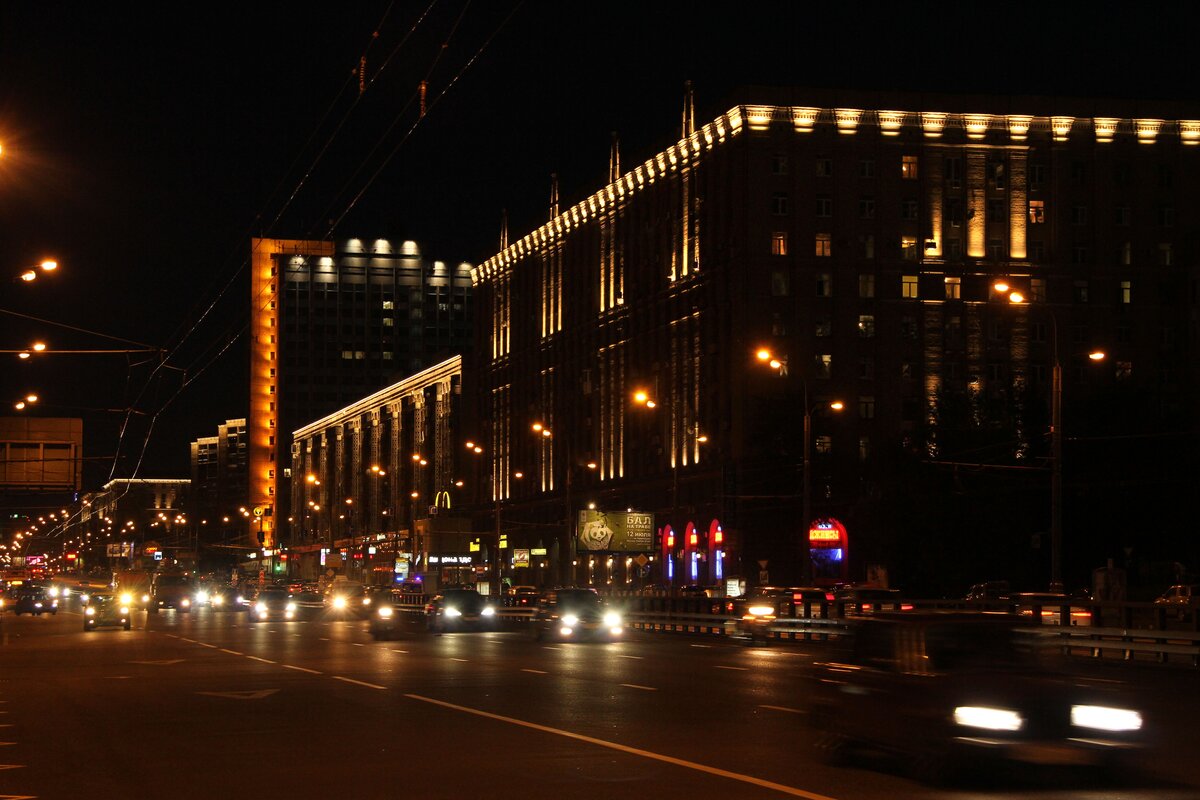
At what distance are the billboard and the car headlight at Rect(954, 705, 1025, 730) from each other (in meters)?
58.9

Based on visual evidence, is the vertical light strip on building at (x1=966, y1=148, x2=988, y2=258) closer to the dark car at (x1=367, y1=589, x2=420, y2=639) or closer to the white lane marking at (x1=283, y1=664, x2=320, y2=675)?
the dark car at (x1=367, y1=589, x2=420, y2=639)

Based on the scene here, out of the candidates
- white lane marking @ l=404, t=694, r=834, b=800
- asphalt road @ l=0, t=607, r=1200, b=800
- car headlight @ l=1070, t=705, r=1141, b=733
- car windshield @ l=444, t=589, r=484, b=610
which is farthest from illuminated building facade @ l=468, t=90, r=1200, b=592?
car headlight @ l=1070, t=705, r=1141, b=733

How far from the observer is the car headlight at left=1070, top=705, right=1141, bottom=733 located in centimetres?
1149

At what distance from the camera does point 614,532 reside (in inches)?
2825

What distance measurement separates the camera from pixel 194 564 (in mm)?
156750

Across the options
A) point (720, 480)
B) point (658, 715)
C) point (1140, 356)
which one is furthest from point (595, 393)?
point (658, 715)

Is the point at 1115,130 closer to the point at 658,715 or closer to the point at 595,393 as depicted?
the point at 595,393

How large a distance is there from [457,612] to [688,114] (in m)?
45.4

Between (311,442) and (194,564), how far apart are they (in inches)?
1054

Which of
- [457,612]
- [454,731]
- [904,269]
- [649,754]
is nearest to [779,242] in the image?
[904,269]

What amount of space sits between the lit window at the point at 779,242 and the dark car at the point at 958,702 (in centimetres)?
6613

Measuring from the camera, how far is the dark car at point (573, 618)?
3959 cm

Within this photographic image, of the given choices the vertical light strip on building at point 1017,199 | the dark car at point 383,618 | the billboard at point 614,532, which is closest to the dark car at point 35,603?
the billboard at point 614,532

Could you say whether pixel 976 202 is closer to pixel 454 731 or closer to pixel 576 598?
pixel 576 598
